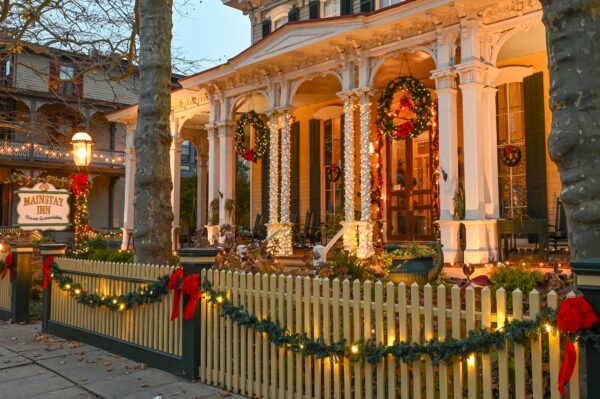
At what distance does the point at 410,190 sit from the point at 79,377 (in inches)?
422

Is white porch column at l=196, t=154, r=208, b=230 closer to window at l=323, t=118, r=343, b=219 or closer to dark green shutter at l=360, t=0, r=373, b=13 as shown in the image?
window at l=323, t=118, r=343, b=219

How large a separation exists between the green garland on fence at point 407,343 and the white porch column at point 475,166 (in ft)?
20.1

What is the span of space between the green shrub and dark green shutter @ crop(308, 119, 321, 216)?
10.6 m

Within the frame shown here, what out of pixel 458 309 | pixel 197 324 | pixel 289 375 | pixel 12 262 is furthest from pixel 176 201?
pixel 458 309

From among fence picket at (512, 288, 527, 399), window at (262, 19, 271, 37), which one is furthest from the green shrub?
window at (262, 19, 271, 37)

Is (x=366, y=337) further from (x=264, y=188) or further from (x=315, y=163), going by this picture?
(x=264, y=188)

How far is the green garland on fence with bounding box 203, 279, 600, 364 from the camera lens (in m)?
2.78

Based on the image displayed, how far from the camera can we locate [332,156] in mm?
16109

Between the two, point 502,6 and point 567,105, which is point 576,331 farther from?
point 502,6

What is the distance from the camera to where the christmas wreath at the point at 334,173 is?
15.7 m

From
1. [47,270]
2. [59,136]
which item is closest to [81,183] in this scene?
[47,270]

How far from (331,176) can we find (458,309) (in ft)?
42.1

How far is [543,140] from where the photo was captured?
35.8ft

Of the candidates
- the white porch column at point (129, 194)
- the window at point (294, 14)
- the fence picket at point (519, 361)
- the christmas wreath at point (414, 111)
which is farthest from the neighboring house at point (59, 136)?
the fence picket at point (519, 361)
